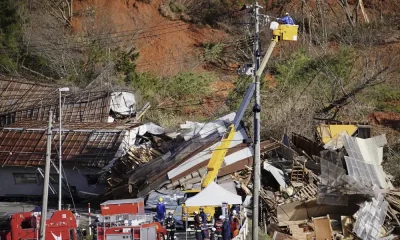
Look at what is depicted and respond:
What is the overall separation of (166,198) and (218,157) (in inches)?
103

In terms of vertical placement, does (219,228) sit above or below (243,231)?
above

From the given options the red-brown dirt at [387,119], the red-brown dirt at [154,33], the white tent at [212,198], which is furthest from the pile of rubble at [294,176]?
the red-brown dirt at [154,33]

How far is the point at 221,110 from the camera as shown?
39.8 metres

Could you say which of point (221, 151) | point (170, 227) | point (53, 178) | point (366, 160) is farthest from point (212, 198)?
point (53, 178)

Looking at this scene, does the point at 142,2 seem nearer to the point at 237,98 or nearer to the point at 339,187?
the point at 237,98

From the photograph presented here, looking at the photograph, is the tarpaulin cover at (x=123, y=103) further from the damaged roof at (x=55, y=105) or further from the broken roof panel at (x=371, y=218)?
the broken roof panel at (x=371, y=218)

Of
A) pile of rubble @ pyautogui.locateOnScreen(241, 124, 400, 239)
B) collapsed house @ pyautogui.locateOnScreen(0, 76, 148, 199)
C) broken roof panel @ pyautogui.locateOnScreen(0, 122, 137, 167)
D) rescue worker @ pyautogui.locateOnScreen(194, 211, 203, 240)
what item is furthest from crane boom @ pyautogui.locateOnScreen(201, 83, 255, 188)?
broken roof panel @ pyautogui.locateOnScreen(0, 122, 137, 167)

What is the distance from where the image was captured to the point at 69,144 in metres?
31.1

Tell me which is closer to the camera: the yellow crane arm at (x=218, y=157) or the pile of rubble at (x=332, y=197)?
the pile of rubble at (x=332, y=197)

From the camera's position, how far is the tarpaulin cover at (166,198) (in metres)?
23.4

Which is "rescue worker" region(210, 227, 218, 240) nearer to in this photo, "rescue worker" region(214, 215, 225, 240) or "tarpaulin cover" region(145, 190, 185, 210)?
"rescue worker" region(214, 215, 225, 240)

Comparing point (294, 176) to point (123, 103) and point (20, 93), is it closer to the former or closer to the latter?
point (123, 103)

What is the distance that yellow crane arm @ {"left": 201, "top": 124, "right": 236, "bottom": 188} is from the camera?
2333 centimetres

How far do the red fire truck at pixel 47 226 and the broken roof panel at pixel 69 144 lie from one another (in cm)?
887
